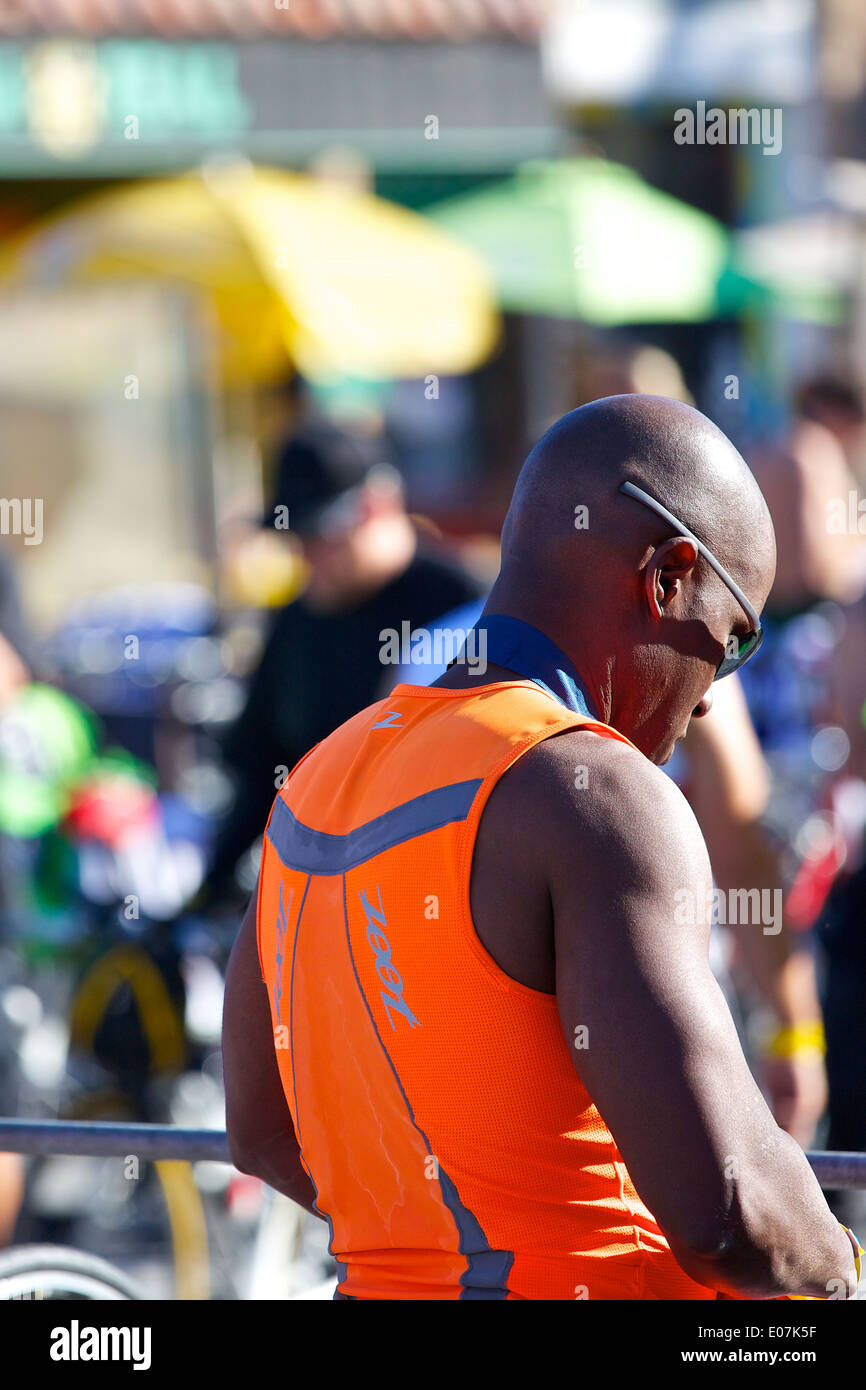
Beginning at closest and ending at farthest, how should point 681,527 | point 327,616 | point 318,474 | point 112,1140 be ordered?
1. point 681,527
2. point 112,1140
3. point 327,616
4. point 318,474

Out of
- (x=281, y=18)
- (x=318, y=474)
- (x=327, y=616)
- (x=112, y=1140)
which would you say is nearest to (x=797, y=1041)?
(x=327, y=616)

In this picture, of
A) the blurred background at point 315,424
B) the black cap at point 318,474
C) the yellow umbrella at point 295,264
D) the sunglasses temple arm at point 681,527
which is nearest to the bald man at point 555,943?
the sunglasses temple arm at point 681,527

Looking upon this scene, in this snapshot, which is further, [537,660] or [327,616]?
[327,616]

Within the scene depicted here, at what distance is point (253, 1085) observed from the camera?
2.09 m

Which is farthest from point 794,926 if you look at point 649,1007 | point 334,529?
point 649,1007

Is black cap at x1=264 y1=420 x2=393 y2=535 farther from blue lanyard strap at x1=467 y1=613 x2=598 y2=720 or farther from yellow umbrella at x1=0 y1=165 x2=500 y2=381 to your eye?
blue lanyard strap at x1=467 y1=613 x2=598 y2=720

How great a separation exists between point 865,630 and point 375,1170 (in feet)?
9.46

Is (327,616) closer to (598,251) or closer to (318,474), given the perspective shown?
(318,474)

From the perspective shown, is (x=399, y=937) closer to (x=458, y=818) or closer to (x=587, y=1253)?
(x=458, y=818)

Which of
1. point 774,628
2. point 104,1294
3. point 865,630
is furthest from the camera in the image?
point 774,628

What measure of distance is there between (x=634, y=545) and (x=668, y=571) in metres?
0.05

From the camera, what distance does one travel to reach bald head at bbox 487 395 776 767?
1.74 m
